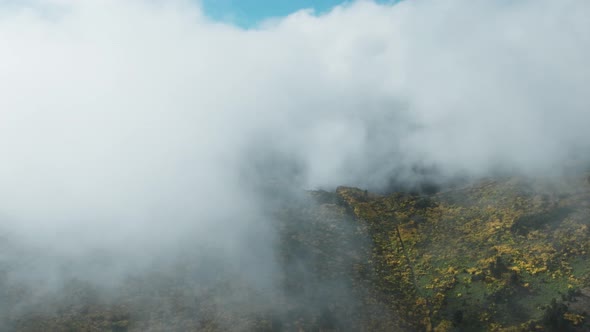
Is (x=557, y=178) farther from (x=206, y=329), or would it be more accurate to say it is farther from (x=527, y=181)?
(x=206, y=329)

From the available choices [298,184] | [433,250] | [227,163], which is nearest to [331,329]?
[433,250]

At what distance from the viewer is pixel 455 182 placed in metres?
93.5

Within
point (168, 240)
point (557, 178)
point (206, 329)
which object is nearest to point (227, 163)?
point (168, 240)

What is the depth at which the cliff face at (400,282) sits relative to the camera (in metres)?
51.9

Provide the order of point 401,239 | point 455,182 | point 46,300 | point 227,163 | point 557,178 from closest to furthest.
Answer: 1. point 46,300
2. point 401,239
3. point 557,178
4. point 455,182
5. point 227,163

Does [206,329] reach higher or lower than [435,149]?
lower

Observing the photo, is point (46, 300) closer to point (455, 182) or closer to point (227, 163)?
point (227, 163)

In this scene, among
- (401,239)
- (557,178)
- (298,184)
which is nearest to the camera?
(401,239)

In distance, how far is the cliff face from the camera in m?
51.9

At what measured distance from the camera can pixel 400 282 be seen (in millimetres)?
61125

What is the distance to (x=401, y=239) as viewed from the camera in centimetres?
7288

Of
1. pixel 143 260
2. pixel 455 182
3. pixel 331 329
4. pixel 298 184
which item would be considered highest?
pixel 298 184

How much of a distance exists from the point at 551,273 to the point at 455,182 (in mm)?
38650

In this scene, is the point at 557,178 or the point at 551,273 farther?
the point at 557,178
